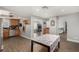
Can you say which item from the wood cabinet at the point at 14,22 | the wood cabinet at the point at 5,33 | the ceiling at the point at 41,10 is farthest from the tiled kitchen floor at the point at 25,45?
the ceiling at the point at 41,10

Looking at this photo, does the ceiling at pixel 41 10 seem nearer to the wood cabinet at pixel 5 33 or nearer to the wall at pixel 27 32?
the wall at pixel 27 32

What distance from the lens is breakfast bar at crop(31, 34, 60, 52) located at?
1.63 m

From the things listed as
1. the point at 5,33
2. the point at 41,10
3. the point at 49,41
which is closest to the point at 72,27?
the point at 49,41

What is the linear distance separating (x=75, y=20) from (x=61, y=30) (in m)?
0.33

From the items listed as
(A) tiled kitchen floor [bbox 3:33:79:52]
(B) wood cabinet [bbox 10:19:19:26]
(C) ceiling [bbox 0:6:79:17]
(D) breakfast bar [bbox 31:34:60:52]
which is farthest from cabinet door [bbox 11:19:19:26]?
(D) breakfast bar [bbox 31:34:60:52]

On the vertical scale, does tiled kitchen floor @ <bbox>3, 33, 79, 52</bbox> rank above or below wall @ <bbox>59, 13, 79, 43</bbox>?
below

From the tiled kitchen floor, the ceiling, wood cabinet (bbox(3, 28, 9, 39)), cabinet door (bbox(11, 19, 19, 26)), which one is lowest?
the tiled kitchen floor

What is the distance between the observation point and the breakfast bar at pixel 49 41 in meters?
1.63

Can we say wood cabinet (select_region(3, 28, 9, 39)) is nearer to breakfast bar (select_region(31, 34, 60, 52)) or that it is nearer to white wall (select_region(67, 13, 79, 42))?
breakfast bar (select_region(31, 34, 60, 52))

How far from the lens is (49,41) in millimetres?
1682

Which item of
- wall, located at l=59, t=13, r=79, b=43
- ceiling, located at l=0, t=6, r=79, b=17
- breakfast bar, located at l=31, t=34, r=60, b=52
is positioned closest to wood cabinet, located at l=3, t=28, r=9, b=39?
ceiling, located at l=0, t=6, r=79, b=17

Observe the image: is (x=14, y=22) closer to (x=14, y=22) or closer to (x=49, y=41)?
(x=14, y=22)
